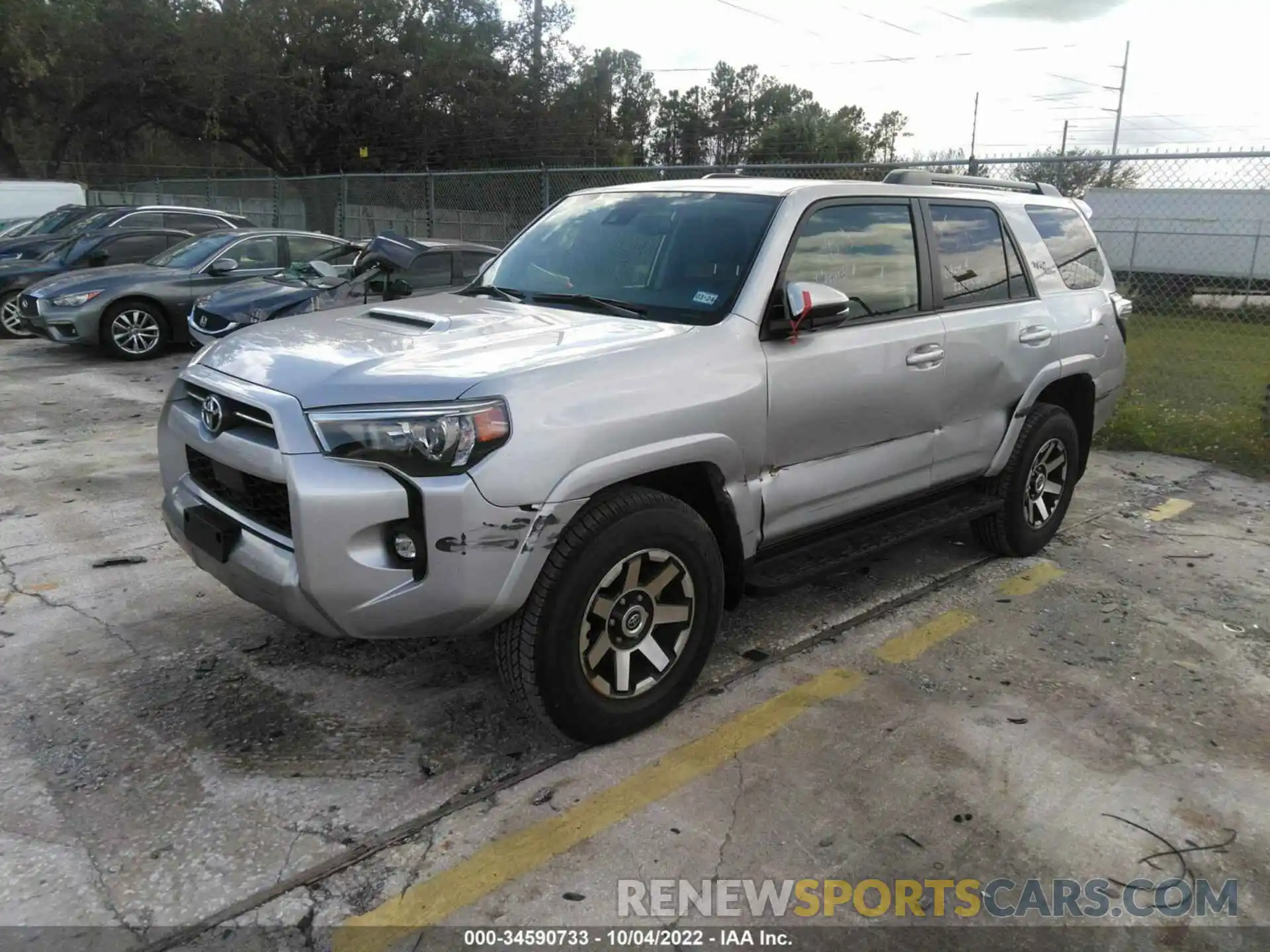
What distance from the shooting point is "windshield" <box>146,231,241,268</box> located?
11664mm

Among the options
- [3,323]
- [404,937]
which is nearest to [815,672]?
[404,937]

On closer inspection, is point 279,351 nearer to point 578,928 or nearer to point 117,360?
point 578,928

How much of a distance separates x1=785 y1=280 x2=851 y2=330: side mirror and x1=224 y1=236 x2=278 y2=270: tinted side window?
9.82 metres

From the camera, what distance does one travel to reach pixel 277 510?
305 cm

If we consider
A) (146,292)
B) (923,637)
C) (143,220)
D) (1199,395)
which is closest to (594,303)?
(923,637)

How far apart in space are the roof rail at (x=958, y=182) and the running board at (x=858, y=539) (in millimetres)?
1509

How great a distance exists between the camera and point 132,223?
1572 cm

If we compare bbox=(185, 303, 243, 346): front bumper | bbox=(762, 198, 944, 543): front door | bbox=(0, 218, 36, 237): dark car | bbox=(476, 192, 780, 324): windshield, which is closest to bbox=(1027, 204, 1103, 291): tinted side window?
bbox=(762, 198, 944, 543): front door

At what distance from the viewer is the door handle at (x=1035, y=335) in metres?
4.76

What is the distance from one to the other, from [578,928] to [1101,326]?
4.40 metres

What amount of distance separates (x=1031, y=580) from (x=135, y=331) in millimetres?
10064

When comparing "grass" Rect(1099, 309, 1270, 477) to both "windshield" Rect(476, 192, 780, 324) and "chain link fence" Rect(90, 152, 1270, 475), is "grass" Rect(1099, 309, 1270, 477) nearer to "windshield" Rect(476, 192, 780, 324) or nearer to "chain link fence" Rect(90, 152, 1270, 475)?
"chain link fence" Rect(90, 152, 1270, 475)

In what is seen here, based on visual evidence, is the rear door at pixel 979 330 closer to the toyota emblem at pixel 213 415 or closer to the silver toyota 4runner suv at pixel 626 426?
the silver toyota 4runner suv at pixel 626 426

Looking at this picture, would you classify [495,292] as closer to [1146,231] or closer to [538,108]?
[1146,231]
